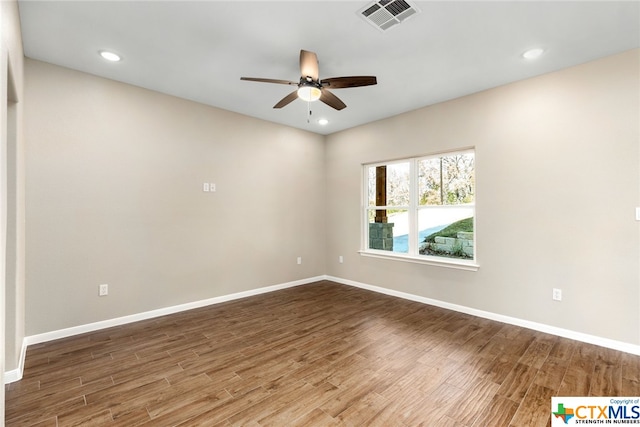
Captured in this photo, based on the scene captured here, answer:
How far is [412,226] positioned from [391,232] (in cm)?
43

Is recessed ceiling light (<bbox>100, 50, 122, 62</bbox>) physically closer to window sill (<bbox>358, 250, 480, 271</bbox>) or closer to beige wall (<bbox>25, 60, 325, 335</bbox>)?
beige wall (<bbox>25, 60, 325, 335</bbox>)

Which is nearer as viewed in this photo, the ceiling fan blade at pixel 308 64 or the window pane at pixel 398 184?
the ceiling fan blade at pixel 308 64

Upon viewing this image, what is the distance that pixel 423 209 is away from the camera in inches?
169

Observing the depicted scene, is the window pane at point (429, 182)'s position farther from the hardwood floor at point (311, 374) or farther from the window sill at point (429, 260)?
the hardwood floor at point (311, 374)

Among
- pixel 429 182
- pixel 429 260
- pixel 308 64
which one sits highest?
pixel 308 64

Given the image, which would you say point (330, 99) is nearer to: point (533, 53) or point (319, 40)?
point (319, 40)

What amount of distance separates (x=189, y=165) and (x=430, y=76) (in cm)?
315

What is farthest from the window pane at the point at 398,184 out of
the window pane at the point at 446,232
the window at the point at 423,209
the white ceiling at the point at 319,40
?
the white ceiling at the point at 319,40

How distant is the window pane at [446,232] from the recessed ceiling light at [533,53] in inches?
68.8

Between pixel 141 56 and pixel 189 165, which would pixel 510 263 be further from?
pixel 141 56

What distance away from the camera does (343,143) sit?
527 centimetres

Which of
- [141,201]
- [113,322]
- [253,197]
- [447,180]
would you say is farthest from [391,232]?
[113,322]

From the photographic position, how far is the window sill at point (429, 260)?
372 cm

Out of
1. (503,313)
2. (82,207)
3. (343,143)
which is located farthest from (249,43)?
(503,313)
